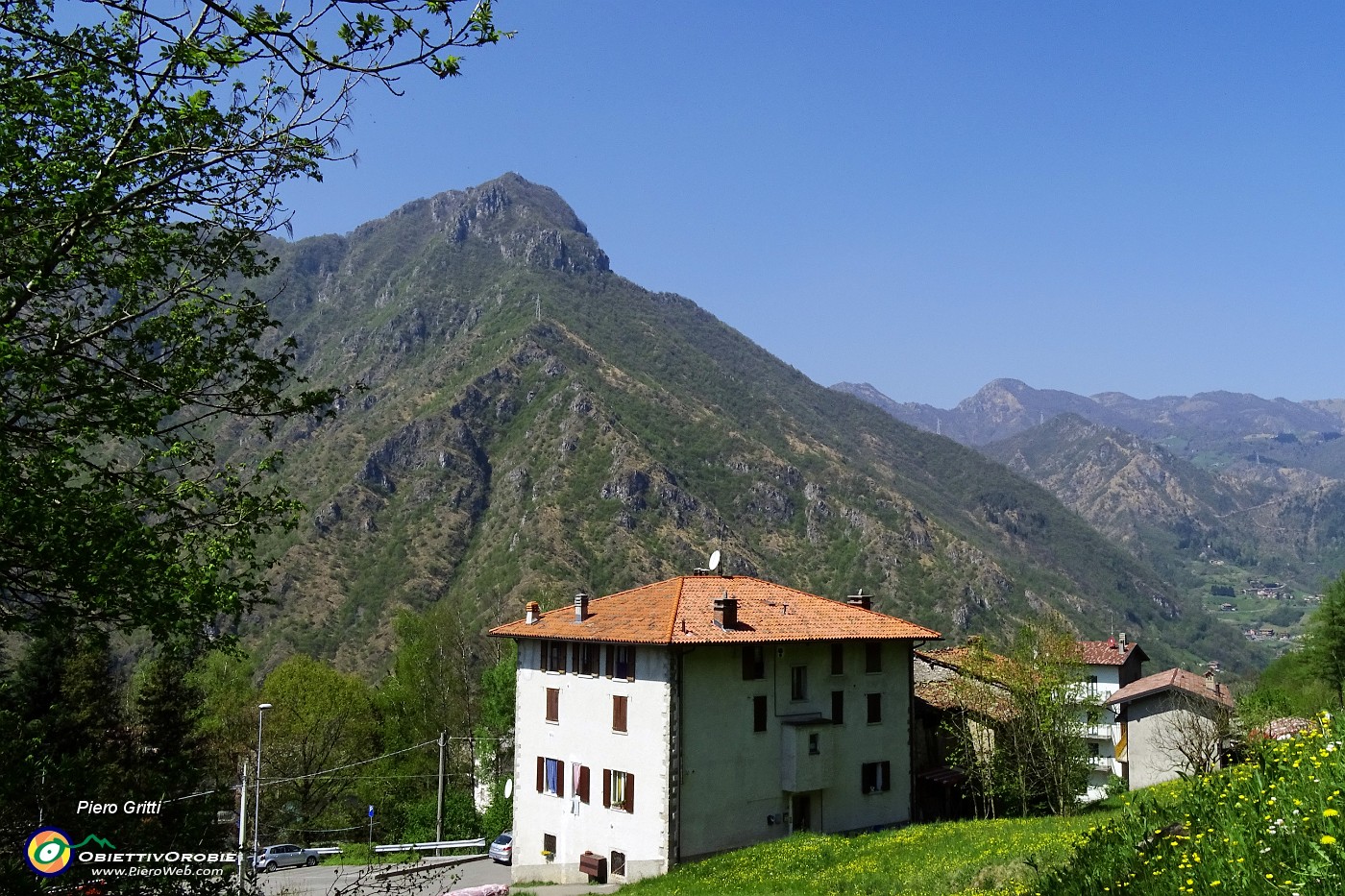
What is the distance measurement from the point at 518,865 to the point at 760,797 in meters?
10.9

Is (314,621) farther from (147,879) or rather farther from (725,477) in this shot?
(147,879)

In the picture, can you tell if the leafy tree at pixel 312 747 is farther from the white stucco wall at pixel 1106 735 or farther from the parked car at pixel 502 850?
the white stucco wall at pixel 1106 735

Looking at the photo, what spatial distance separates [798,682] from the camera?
129 ft

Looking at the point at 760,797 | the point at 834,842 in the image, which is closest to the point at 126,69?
the point at 834,842

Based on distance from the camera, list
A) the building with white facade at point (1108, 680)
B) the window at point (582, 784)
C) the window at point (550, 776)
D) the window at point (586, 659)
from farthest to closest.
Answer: the building with white facade at point (1108, 680) → the window at point (550, 776) → the window at point (586, 659) → the window at point (582, 784)

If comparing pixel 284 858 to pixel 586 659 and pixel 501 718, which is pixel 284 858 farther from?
pixel 586 659

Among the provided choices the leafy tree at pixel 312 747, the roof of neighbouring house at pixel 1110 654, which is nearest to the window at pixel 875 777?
the leafy tree at pixel 312 747

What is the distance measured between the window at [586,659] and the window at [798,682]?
8028mm

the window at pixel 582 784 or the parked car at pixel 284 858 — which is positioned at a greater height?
the window at pixel 582 784

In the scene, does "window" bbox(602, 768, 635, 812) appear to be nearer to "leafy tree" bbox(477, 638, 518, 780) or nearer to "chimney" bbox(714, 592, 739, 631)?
"chimney" bbox(714, 592, 739, 631)

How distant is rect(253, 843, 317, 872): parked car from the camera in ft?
166

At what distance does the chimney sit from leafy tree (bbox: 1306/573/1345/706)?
4164 centimetres

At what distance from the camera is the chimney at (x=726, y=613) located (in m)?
37.6

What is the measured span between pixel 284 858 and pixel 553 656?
23.7 m
